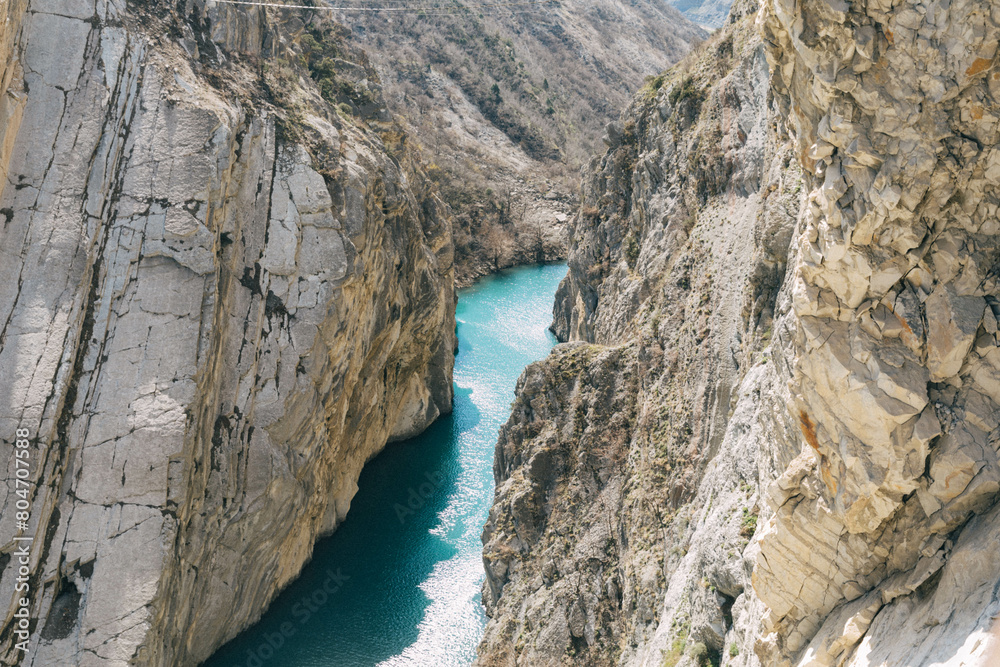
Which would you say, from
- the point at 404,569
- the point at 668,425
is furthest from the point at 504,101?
the point at 668,425

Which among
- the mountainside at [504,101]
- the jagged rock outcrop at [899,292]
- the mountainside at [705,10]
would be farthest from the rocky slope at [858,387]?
the mountainside at [705,10]

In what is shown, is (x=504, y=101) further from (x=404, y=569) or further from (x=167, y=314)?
(x=167, y=314)

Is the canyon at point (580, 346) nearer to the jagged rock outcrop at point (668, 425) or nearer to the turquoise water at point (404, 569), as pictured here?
the jagged rock outcrop at point (668, 425)

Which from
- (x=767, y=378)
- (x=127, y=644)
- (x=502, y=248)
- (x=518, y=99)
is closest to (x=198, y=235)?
(x=127, y=644)

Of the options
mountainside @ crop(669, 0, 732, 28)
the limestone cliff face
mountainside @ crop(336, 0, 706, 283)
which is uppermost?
mountainside @ crop(669, 0, 732, 28)

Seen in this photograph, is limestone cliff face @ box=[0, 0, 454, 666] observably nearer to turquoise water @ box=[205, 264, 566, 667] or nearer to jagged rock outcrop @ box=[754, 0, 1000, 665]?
turquoise water @ box=[205, 264, 566, 667]

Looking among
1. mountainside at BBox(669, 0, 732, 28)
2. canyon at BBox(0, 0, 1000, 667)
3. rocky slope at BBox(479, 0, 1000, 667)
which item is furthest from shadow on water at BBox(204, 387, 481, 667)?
mountainside at BBox(669, 0, 732, 28)
